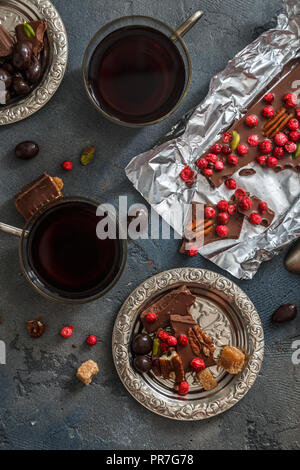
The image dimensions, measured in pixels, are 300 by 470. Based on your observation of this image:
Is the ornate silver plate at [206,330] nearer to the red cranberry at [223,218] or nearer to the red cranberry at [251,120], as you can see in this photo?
the red cranberry at [223,218]

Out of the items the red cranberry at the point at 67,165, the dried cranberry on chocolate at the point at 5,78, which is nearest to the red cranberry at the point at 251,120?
the red cranberry at the point at 67,165

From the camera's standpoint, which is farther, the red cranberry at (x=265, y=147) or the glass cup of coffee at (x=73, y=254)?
the red cranberry at (x=265, y=147)

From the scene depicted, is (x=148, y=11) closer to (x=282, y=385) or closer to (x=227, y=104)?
(x=227, y=104)

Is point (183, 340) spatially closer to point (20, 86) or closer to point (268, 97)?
point (268, 97)

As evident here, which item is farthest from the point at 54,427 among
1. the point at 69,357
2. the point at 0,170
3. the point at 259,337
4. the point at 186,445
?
the point at 0,170

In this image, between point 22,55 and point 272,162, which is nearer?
point 22,55

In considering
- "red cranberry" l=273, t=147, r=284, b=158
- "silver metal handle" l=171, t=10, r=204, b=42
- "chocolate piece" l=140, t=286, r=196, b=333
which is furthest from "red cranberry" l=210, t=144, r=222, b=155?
"chocolate piece" l=140, t=286, r=196, b=333

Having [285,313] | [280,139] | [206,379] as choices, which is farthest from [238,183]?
[206,379]
